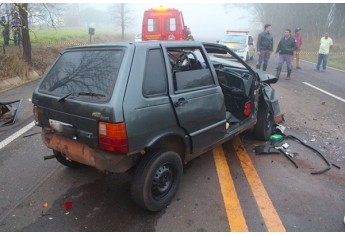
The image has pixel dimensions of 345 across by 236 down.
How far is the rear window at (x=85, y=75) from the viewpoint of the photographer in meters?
2.73

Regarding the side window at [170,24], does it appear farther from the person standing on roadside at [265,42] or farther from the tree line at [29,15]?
the tree line at [29,15]

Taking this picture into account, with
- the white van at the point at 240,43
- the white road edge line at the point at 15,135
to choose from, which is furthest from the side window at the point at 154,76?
the white van at the point at 240,43

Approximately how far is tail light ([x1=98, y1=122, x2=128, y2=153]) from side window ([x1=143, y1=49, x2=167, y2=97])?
17.1 inches

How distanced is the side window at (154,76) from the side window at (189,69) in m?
0.18

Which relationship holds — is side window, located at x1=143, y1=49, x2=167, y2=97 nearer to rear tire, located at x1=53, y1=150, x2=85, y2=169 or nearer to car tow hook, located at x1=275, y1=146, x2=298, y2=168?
rear tire, located at x1=53, y1=150, x2=85, y2=169

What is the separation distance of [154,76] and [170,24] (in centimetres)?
1085

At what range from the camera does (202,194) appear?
10.8 ft

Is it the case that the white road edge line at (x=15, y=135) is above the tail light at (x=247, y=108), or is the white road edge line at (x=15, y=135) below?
below

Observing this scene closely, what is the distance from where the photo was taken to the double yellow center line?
277 cm

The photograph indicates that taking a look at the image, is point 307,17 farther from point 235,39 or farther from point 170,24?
point 170,24

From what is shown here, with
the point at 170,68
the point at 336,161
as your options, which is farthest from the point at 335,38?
the point at 170,68

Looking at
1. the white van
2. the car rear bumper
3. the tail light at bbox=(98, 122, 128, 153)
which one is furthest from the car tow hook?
the white van

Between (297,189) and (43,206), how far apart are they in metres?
2.88
